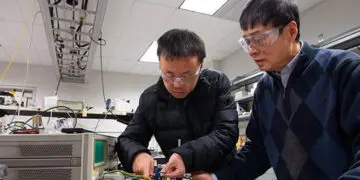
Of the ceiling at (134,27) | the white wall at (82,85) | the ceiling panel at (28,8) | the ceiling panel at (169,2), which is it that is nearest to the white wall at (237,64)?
the ceiling at (134,27)

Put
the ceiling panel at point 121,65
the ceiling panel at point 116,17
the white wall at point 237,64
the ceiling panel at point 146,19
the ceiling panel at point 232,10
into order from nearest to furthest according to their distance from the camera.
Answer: the ceiling panel at point 232,10 → the ceiling panel at point 116,17 → the ceiling panel at point 146,19 → the white wall at point 237,64 → the ceiling panel at point 121,65

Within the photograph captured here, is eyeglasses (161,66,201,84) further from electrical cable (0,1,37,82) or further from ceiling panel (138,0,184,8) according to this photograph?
electrical cable (0,1,37,82)

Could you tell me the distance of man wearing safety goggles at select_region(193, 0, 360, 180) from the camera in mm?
738

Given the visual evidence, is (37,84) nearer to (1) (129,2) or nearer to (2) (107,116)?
(2) (107,116)

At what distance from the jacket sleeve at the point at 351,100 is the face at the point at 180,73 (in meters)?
0.43

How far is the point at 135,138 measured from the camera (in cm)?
100

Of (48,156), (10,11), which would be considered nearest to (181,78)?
(48,156)

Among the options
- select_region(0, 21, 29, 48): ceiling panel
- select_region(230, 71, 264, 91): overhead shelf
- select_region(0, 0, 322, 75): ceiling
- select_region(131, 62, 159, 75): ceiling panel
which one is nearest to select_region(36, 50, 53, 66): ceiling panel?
select_region(0, 0, 322, 75): ceiling

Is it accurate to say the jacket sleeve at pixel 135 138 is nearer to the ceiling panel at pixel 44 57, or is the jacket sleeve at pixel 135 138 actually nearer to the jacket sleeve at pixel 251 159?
the jacket sleeve at pixel 251 159

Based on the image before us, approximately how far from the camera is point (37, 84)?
5.66 meters

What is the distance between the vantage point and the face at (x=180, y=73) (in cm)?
91

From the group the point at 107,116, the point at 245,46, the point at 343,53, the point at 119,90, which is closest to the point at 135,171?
the point at 245,46

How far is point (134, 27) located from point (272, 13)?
130 inches

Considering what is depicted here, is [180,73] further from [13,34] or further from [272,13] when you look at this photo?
[13,34]
